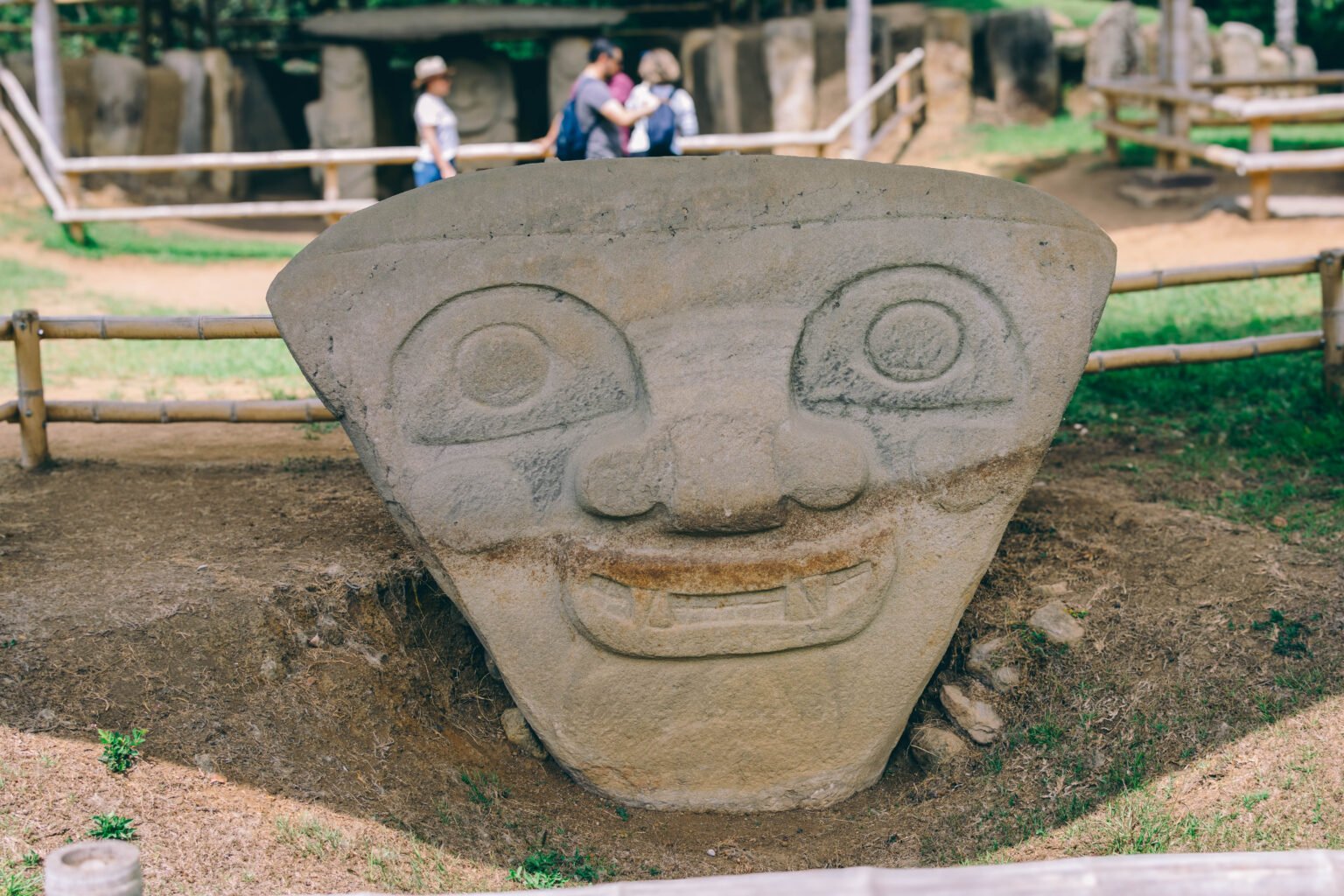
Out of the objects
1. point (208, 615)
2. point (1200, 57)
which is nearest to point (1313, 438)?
point (208, 615)

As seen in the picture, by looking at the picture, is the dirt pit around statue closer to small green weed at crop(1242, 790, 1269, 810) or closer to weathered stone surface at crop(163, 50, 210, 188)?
small green weed at crop(1242, 790, 1269, 810)

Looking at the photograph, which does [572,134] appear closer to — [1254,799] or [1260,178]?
[1254,799]

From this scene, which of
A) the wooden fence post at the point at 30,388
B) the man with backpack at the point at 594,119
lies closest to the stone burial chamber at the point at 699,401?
the wooden fence post at the point at 30,388

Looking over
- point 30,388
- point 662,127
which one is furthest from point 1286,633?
point 30,388

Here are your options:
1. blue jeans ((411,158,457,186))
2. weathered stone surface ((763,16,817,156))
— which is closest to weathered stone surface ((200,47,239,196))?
weathered stone surface ((763,16,817,156))

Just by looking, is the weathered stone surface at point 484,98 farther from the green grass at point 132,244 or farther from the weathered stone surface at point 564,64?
the green grass at point 132,244

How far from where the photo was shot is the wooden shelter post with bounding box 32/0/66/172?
428 inches

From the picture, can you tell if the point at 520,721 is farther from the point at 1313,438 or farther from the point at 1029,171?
the point at 1029,171

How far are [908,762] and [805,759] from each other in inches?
18.6

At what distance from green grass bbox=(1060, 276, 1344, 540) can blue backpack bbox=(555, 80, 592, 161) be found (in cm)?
250

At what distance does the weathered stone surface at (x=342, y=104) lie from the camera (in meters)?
12.7

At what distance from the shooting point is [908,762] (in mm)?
4340

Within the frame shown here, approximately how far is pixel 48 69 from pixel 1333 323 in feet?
30.6

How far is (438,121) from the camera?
8.16 meters
